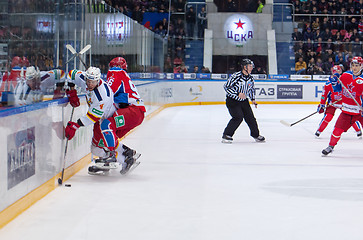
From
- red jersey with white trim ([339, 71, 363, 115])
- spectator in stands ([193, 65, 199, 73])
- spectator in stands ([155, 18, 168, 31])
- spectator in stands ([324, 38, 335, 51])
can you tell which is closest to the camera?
red jersey with white trim ([339, 71, 363, 115])

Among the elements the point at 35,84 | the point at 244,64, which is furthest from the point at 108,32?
the point at 35,84

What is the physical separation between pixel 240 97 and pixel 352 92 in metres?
2.28

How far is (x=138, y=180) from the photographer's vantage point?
6.32 metres

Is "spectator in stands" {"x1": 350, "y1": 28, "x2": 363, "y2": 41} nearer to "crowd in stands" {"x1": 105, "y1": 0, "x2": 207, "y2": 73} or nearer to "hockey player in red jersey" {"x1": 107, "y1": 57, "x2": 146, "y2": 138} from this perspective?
"crowd in stands" {"x1": 105, "y1": 0, "x2": 207, "y2": 73}

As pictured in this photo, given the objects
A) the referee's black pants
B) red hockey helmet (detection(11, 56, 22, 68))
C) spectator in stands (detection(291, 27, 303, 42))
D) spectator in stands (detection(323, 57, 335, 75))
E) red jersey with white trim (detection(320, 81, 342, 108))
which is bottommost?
the referee's black pants

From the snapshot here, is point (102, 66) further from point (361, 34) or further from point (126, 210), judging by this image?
point (361, 34)

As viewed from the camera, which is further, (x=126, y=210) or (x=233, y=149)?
(x=233, y=149)

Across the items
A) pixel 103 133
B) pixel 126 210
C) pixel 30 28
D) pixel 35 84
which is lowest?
pixel 126 210

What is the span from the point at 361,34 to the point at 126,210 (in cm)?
1865

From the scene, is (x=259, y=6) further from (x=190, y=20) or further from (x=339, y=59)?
(x=339, y=59)

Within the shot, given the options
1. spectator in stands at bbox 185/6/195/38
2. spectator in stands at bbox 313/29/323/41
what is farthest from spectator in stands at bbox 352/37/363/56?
Answer: spectator in stands at bbox 185/6/195/38

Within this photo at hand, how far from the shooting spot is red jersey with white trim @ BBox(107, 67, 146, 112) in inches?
262

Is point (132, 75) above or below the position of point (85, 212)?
above

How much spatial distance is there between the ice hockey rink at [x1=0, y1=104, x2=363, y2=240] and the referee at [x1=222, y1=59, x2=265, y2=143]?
29 cm
